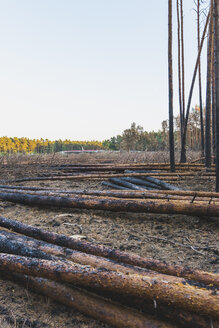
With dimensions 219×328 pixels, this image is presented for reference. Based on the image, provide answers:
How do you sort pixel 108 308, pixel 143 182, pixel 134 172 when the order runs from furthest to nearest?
pixel 134 172, pixel 143 182, pixel 108 308

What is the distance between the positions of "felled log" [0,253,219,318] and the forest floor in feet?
0.94

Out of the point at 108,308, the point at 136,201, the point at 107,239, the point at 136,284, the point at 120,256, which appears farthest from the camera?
the point at 136,201

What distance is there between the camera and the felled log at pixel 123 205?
10.4ft

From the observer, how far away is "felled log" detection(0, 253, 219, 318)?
4.19 feet

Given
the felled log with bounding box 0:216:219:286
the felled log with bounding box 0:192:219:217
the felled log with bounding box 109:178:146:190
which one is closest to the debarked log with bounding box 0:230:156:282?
the felled log with bounding box 0:216:219:286

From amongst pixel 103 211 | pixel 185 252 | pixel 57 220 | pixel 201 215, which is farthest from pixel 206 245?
pixel 57 220

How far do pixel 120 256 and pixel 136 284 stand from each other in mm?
533

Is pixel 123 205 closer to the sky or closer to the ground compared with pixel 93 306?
closer to the sky

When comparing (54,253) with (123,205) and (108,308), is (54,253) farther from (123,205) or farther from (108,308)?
(123,205)

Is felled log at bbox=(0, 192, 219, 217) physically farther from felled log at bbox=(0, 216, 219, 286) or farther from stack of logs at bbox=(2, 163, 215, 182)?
stack of logs at bbox=(2, 163, 215, 182)

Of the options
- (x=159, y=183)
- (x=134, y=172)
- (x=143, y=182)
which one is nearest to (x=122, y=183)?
(x=143, y=182)

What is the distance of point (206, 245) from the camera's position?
2.61m

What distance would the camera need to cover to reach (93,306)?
1.53 m

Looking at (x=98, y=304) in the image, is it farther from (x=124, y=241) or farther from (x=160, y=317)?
(x=124, y=241)
